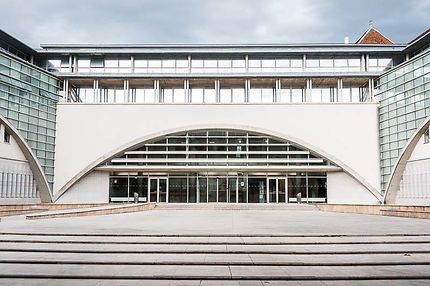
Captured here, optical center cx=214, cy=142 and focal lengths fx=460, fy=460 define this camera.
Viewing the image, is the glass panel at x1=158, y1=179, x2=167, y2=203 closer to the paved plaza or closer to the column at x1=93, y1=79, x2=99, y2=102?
the column at x1=93, y1=79, x2=99, y2=102

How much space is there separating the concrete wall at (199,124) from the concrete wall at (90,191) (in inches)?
41.6

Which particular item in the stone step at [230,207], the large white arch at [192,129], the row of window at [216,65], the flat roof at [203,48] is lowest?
the stone step at [230,207]

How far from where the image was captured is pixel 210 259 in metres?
10.7

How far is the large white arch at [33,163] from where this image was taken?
29934mm

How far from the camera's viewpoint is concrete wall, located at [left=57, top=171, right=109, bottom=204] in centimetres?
3544

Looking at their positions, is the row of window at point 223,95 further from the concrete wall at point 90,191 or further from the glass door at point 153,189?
the glass door at point 153,189

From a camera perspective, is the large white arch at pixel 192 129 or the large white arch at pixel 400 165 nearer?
the large white arch at pixel 400 165

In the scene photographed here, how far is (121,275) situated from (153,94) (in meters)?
28.4

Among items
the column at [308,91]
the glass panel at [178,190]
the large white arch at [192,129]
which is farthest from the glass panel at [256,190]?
the column at [308,91]

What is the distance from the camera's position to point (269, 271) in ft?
31.8

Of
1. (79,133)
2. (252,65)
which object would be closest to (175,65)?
(252,65)

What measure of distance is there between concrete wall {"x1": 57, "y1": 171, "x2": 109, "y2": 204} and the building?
0.08 m

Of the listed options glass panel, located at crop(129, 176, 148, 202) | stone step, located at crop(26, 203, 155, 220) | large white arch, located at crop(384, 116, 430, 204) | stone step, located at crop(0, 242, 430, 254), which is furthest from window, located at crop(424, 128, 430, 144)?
glass panel, located at crop(129, 176, 148, 202)

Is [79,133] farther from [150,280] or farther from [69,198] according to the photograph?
[150,280]
